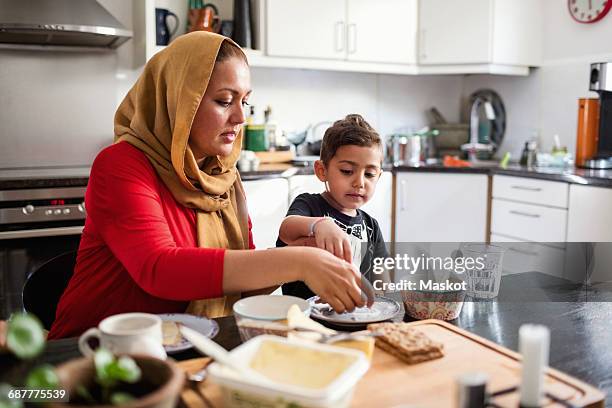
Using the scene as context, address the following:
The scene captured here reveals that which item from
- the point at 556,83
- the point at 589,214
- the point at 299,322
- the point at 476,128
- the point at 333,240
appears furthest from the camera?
the point at 476,128

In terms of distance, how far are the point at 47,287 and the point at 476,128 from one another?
11.3ft

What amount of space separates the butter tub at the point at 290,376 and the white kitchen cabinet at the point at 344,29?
2867 millimetres

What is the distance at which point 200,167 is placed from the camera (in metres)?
1.61

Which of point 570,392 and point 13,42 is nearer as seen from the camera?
point 570,392

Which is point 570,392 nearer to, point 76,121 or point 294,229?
point 294,229

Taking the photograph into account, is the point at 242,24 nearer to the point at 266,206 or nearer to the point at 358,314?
the point at 266,206

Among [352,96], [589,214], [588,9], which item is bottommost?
[589,214]

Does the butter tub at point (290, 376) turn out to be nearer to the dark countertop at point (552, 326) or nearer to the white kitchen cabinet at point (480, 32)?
the dark countertop at point (552, 326)

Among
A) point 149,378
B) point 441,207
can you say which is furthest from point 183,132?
point 441,207

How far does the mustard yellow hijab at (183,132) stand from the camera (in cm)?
144

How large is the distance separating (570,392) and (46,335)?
111 cm

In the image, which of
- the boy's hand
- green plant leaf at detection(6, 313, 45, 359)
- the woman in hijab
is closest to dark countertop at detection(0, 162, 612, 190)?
the woman in hijab

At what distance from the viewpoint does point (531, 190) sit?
340 cm

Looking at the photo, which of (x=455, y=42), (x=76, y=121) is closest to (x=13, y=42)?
(x=76, y=121)
